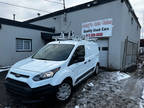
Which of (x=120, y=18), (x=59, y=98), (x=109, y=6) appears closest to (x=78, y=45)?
(x=59, y=98)

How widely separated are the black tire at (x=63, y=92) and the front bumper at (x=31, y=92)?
28 cm

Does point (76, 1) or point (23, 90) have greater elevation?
point (76, 1)

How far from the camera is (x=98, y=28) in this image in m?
8.80

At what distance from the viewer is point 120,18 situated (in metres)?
7.66

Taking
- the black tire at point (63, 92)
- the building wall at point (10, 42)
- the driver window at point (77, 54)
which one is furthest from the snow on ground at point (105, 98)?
the building wall at point (10, 42)

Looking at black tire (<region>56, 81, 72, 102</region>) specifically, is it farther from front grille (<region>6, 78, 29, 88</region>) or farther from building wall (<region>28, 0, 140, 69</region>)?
building wall (<region>28, 0, 140, 69</region>)

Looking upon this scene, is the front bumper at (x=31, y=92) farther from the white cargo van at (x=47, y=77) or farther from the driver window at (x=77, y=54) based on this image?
the driver window at (x=77, y=54)

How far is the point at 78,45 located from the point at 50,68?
182 centimetres

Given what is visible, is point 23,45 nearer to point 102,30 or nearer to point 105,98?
point 102,30

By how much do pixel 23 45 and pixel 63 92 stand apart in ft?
26.3

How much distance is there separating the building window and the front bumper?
7.35 metres

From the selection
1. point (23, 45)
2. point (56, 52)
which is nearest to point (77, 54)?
point (56, 52)

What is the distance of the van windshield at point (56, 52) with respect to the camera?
3.63 m

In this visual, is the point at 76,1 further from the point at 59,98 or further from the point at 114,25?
the point at 59,98
